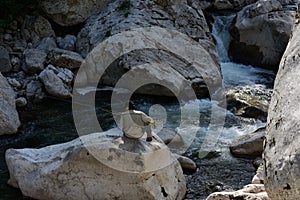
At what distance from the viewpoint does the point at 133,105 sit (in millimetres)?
8477

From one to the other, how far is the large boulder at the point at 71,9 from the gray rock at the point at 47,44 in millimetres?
616

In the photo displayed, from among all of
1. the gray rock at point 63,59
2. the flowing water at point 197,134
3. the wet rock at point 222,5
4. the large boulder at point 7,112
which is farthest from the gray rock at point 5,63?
the wet rock at point 222,5

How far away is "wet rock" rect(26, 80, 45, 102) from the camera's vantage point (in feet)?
28.2

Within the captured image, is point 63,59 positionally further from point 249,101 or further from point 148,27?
point 249,101

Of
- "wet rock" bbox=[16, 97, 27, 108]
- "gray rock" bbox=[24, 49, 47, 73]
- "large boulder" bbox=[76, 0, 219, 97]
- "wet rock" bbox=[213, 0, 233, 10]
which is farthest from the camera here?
"wet rock" bbox=[213, 0, 233, 10]

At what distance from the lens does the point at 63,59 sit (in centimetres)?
933

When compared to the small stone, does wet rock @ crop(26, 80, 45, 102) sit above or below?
below

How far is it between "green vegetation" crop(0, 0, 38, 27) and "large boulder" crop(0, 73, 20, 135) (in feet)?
8.82

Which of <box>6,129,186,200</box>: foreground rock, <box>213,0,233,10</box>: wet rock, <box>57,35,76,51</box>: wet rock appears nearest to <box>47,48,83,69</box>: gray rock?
<box>57,35,76,51</box>: wet rock

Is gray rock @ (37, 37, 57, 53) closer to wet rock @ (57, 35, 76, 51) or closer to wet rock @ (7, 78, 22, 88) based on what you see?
wet rock @ (57, 35, 76, 51)

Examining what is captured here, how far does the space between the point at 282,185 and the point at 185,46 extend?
741cm

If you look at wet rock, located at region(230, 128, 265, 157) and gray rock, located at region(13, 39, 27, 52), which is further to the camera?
A: gray rock, located at region(13, 39, 27, 52)

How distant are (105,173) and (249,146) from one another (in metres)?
2.53

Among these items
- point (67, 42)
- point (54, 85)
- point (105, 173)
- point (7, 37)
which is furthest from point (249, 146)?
point (7, 37)
